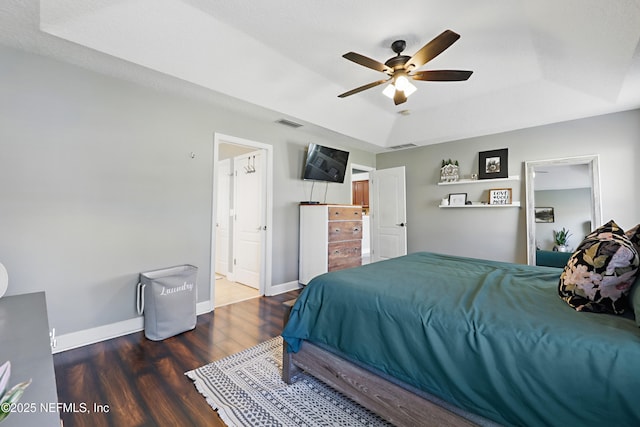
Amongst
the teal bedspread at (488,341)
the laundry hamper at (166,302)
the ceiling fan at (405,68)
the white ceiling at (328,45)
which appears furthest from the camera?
the laundry hamper at (166,302)

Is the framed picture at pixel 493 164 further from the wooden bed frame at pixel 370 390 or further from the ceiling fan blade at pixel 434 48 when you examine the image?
the wooden bed frame at pixel 370 390

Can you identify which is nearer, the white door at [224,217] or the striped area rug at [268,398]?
the striped area rug at [268,398]

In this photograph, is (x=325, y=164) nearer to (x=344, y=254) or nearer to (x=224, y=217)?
(x=344, y=254)

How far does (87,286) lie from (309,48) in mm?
Answer: 3037

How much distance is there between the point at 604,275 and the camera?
1.23 meters

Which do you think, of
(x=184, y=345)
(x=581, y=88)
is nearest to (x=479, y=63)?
(x=581, y=88)

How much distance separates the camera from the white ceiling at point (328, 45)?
206 cm

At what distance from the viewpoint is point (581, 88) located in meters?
3.10

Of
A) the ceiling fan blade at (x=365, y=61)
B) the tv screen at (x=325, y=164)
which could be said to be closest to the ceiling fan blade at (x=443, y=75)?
the ceiling fan blade at (x=365, y=61)

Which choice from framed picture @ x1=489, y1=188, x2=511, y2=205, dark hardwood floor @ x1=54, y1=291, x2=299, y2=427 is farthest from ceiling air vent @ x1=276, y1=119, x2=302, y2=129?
framed picture @ x1=489, y1=188, x2=511, y2=205

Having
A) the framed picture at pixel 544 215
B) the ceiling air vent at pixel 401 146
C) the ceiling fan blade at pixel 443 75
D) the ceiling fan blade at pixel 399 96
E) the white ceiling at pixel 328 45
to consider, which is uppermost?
the white ceiling at pixel 328 45

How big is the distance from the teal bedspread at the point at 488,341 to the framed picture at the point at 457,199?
2.87 metres

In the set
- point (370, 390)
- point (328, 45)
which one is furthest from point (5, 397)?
point (328, 45)

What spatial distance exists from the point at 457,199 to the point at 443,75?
2771 mm
